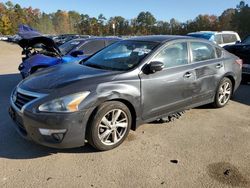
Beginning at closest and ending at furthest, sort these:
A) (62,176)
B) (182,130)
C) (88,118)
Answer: (62,176)
(88,118)
(182,130)

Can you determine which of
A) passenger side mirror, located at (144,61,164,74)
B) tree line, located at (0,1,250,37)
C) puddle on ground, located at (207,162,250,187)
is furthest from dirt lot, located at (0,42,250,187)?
tree line, located at (0,1,250,37)

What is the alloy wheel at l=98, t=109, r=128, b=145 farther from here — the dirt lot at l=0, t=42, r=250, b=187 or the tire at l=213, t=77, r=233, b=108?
the tire at l=213, t=77, r=233, b=108

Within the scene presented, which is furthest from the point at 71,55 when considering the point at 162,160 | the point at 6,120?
the point at 162,160

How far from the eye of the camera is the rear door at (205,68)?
17.8 ft

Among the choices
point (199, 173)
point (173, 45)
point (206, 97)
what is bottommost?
point (199, 173)

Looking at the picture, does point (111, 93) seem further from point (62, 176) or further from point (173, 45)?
point (173, 45)

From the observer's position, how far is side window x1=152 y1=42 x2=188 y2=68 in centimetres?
492

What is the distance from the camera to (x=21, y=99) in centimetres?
415

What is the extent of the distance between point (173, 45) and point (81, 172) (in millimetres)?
2649

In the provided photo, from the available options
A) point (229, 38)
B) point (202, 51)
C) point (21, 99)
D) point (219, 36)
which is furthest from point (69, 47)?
point (229, 38)

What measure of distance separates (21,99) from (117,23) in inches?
3418

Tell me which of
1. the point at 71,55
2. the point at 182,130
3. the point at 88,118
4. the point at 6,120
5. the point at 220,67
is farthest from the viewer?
the point at 71,55

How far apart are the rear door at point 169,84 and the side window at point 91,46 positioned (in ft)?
14.5

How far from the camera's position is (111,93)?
4148mm
